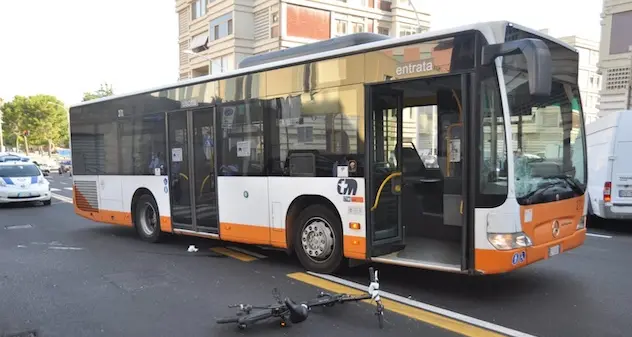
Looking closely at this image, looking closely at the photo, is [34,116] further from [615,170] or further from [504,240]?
[504,240]

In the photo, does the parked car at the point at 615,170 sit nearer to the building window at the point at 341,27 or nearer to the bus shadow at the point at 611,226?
the bus shadow at the point at 611,226

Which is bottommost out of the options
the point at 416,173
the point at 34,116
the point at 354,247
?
the point at 354,247

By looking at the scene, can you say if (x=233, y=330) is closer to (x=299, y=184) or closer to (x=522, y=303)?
(x=299, y=184)

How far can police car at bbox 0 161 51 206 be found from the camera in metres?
16.6

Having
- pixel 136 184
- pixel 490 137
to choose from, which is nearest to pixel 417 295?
pixel 490 137

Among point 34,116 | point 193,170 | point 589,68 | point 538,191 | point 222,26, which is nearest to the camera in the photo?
point 538,191

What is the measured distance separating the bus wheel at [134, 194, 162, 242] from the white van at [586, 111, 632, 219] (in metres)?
9.26

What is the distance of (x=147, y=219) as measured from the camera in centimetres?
968

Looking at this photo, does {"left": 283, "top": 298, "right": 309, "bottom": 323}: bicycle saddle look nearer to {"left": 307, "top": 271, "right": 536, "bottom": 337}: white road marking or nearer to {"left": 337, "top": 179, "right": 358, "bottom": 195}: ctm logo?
{"left": 307, "top": 271, "right": 536, "bottom": 337}: white road marking

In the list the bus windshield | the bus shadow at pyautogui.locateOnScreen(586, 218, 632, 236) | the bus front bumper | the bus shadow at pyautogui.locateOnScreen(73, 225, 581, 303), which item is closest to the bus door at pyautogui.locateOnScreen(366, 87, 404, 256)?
the bus shadow at pyautogui.locateOnScreen(73, 225, 581, 303)

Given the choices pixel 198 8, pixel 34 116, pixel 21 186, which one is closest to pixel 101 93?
pixel 34 116

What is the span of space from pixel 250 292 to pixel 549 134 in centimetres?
403

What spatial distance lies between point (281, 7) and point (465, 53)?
104 feet

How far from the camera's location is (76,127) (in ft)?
Result: 36.7
